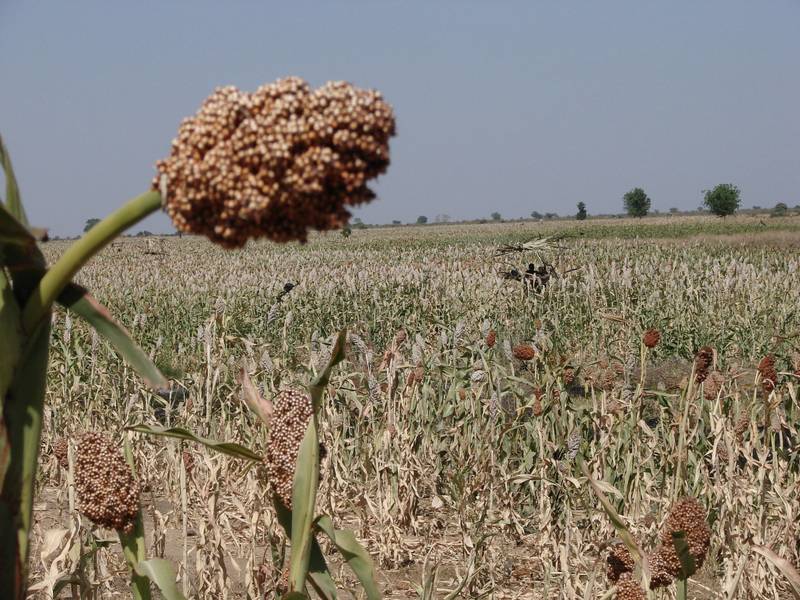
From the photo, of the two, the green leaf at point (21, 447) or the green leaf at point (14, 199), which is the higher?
the green leaf at point (14, 199)

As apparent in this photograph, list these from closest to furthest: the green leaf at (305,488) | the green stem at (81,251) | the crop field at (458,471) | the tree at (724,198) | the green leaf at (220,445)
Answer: the green stem at (81,251) → the green leaf at (305,488) → the green leaf at (220,445) → the crop field at (458,471) → the tree at (724,198)

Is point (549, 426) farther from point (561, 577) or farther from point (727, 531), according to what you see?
point (561, 577)

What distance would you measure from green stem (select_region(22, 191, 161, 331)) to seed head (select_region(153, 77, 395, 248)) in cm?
4

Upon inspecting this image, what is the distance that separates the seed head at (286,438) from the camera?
5.35ft

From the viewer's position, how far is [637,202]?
114250 mm

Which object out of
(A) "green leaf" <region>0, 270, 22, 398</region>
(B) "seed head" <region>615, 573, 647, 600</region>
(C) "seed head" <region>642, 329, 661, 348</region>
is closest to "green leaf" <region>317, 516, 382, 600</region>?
(B) "seed head" <region>615, 573, 647, 600</region>

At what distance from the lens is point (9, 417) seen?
1.26m

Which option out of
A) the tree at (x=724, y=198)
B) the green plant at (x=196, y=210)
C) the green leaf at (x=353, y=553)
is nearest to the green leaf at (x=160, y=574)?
the green leaf at (x=353, y=553)

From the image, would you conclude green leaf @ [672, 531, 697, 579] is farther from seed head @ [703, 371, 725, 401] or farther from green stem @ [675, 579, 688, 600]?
seed head @ [703, 371, 725, 401]

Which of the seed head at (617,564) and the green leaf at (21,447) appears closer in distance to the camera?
the green leaf at (21,447)

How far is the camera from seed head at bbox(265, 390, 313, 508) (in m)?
1.63

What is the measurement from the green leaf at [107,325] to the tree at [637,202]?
4607 inches

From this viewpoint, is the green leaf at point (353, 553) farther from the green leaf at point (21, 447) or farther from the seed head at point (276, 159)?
the seed head at point (276, 159)

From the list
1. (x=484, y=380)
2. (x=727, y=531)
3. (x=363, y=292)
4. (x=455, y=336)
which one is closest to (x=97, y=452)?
(x=727, y=531)
